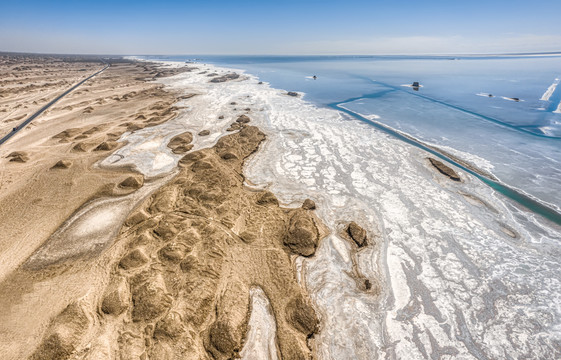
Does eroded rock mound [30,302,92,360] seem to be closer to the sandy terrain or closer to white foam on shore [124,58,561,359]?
the sandy terrain

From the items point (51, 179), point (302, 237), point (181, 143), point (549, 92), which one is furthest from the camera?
point (549, 92)

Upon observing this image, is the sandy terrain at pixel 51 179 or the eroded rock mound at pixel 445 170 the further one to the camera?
the eroded rock mound at pixel 445 170

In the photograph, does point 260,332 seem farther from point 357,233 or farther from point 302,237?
point 357,233

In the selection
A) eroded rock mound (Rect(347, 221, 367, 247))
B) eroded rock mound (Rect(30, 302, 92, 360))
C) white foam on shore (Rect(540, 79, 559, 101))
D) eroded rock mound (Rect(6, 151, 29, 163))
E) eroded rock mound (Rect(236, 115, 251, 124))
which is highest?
white foam on shore (Rect(540, 79, 559, 101))

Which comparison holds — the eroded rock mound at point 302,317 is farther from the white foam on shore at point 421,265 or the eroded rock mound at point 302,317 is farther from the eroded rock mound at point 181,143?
the eroded rock mound at point 181,143

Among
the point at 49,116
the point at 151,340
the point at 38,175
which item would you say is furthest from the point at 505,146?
the point at 49,116

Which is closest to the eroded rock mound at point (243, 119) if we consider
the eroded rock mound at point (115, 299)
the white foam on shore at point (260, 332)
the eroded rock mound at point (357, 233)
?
the eroded rock mound at point (357, 233)

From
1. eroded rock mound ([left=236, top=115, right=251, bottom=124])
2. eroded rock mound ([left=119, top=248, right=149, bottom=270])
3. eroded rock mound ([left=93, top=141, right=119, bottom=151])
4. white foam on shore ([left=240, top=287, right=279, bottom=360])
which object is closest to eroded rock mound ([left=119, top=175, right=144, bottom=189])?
eroded rock mound ([left=119, top=248, right=149, bottom=270])

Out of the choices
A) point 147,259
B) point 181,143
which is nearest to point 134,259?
point 147,259

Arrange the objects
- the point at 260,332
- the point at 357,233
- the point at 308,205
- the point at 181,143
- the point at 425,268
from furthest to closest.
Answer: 1. the point at 181,143
2. the point at 308,205
3. the point at 357,233
4. the point at 425,268
5. the point at 260,332

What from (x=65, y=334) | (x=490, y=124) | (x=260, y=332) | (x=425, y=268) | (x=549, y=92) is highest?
(x=549, y=92)
